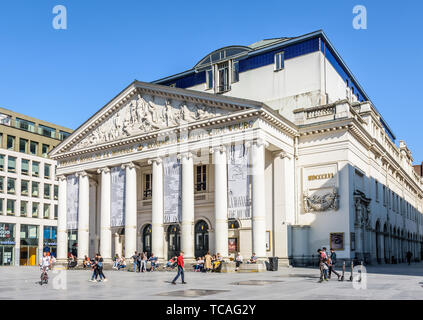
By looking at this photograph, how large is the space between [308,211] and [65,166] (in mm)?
23469

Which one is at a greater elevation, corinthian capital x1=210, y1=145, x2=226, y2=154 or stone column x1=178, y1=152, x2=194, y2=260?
corinthian capital x1=210, y1=145, x2=226, y2=154

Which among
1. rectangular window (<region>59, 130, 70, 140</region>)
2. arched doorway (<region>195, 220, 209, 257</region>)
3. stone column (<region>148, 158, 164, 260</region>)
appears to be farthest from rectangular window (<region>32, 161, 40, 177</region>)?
arched doorway (<region>195, 220, 209, 257</region>)

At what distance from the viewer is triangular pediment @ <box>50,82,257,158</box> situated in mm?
37719

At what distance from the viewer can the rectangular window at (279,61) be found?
143ft

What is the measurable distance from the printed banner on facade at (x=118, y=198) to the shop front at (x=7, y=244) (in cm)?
2501

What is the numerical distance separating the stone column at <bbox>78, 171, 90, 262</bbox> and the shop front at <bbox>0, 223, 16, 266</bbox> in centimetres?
2108

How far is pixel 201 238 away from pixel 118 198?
7779mm

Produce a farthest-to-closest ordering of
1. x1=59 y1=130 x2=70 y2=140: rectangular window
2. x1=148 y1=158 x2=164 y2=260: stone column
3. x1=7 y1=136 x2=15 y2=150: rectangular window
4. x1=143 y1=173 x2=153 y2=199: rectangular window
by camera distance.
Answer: x1=59 y1=130 x2=70 y2=140: rectangular window
x1=7 y1=136 x2=15 y2=150: rectangular window
x1=143 y1=173 x2=153 y2=199: rectangular window
x1=148 y1=158 x2=164 y2=260: stone column

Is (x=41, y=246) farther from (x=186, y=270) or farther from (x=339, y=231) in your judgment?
(x=339, y=231)

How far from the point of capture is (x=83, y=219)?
4519 centimetres

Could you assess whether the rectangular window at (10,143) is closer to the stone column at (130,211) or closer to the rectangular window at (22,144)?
the rectangular window at (22,144)

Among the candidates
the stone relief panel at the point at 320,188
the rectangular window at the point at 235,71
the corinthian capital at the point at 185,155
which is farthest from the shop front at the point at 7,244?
the stone relief panel at the point at 320,188

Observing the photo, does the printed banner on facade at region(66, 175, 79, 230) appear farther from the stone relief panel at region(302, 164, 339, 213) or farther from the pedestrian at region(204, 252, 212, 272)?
the stone relief panel at region(302, 164, 339, 213)
